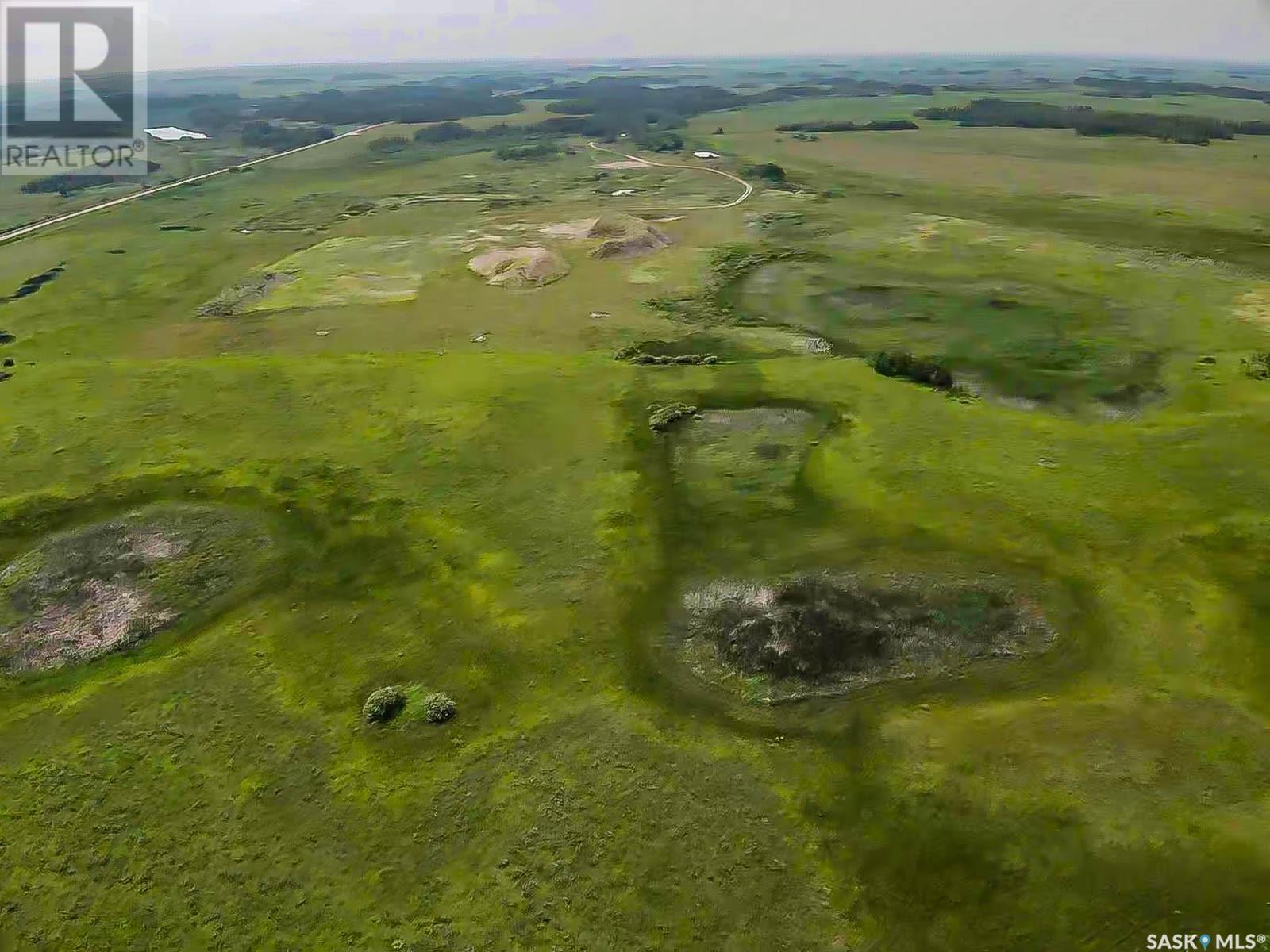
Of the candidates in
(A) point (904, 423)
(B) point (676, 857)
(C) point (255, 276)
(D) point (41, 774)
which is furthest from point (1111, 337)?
(C) point (255, 276)

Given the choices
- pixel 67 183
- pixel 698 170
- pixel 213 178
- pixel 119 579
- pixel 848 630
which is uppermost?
pixel 698 170

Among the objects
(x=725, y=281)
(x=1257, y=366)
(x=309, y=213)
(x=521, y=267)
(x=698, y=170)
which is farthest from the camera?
(x=698, y=170)

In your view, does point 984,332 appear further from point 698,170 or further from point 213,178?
point 213,178

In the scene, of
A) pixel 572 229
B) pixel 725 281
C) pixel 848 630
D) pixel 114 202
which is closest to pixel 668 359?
pixel 725 281

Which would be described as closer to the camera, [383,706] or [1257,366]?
[383,706]

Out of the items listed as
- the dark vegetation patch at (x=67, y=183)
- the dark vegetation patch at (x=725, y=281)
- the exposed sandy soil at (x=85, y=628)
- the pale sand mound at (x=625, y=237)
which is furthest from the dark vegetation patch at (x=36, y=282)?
the dark vegetation patch at (x=725, y=281)

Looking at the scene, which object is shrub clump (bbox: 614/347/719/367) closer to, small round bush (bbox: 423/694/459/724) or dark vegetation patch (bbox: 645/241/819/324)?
dark vegetation patch (bbox: 645/241/819/324)

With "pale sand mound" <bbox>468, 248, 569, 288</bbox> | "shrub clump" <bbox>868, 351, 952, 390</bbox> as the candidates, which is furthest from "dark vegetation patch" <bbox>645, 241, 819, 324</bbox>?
"shrub clump" <bbox>868, 351, 952, 390</bbox>

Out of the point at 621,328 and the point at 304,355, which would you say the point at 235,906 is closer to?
the point at 304,355
